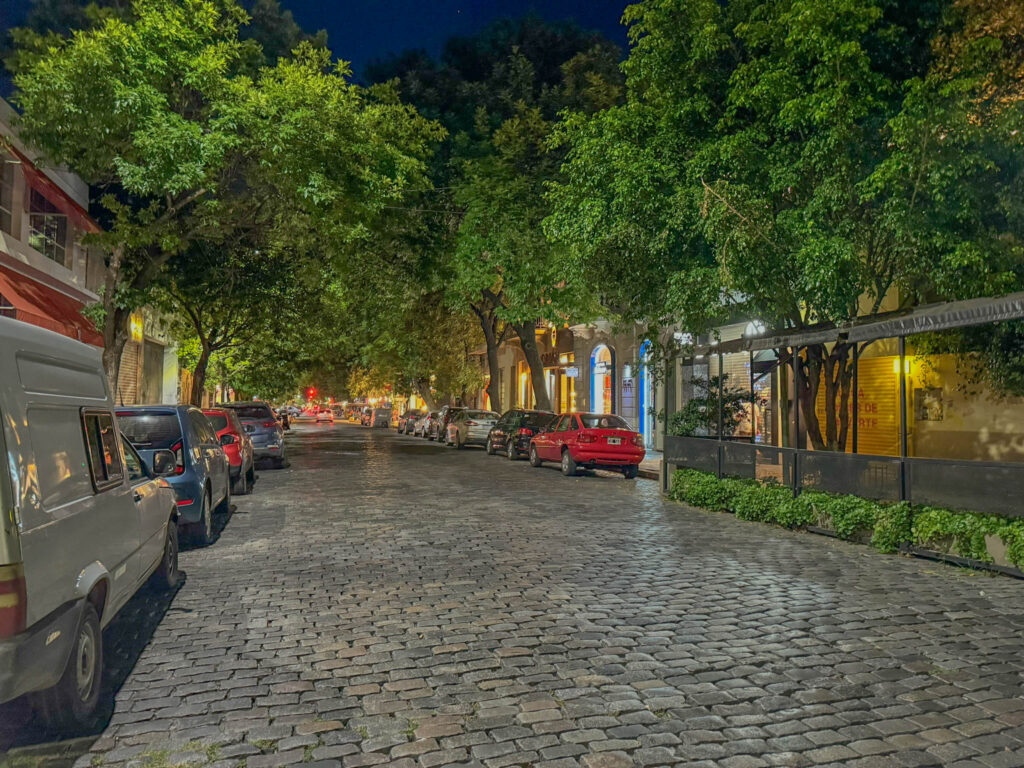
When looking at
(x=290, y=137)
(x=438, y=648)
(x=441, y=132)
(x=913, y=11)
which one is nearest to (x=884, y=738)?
(x=438, y=648)

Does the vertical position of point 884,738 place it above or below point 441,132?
below

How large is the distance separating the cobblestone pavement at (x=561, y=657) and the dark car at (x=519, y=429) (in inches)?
599

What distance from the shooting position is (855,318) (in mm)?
11102

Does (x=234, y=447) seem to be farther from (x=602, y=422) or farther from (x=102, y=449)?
(x=102, y=449)

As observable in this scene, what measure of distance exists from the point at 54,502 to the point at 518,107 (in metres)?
23.2

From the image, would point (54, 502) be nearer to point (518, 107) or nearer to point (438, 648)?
point (438, 648)

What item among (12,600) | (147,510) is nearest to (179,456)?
(147,510)

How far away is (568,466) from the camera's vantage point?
67.2ft

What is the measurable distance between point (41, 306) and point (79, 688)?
15.4m

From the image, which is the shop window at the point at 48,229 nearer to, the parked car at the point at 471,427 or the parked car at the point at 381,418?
the parked car at the point at 471,427

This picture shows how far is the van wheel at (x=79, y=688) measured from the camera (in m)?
4.03

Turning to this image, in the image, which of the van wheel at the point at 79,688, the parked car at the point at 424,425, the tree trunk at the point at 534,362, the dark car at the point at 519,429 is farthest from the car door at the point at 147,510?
the parked car at the point at 424,425

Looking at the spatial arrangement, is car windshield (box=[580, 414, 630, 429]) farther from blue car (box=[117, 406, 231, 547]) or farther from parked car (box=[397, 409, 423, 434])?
parked car (box=[397, 409, 423, 434])

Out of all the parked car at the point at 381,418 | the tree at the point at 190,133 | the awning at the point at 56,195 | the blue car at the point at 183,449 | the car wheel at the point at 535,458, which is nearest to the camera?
the blue car at the point at 183,449
